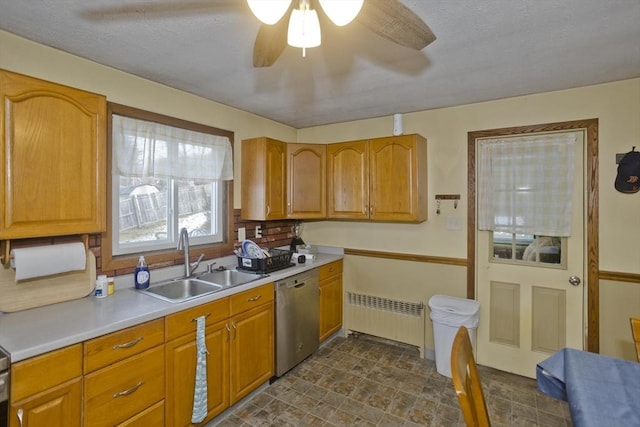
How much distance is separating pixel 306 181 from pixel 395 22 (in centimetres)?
210

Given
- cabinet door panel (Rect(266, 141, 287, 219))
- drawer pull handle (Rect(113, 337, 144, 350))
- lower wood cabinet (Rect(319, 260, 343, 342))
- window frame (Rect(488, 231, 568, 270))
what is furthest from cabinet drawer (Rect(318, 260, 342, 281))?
drawer pull handle (Rect(113, 337, 144, 350))

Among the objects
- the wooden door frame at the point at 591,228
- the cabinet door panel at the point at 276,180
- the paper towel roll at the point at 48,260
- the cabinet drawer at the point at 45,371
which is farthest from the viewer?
the cabinet door panel at the point at 276,180

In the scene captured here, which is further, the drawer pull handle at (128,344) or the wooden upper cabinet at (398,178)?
the wooden upper cabinet at (398,178)

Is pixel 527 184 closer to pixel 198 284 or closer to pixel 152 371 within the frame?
pixel 198 284

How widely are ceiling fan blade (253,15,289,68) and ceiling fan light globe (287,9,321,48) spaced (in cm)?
8

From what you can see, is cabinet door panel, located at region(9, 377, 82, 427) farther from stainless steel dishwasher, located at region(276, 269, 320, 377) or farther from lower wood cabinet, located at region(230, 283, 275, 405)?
stainless steel dishwasher, located at region(276, 269, 320, 377)

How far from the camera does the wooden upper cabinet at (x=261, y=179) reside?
285 centimetres

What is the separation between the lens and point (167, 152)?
234 centimetres

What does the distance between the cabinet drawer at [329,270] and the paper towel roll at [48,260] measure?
1.88 m

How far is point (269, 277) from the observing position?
2445 millimetres

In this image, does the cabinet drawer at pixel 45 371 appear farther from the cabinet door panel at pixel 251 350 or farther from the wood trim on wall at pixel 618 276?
the wood trim on wall at pixel 618 276

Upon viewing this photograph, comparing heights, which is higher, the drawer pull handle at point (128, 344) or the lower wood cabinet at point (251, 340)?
the drawer pull handle at point (128, 344)

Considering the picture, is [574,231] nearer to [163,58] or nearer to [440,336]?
[440,336]

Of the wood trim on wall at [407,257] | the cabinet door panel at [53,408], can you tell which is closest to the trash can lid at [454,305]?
the wood trim on wall at [407,257]
